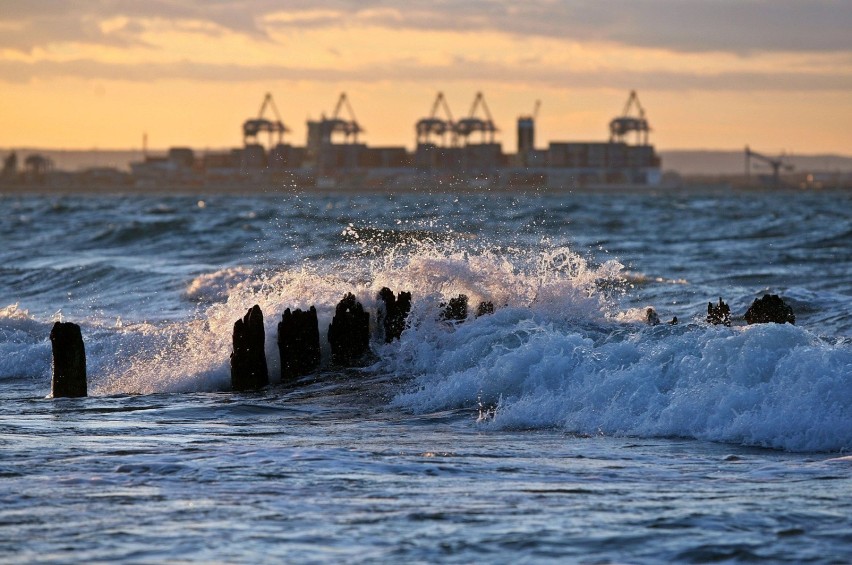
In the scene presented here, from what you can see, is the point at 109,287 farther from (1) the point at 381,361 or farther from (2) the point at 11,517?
(2) the point at 11,517

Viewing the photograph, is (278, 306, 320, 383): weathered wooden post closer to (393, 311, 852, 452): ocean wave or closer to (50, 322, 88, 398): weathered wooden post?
(393, 311, 852, 452): ocean wave

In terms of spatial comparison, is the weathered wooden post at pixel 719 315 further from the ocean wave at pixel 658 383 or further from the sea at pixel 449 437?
the ocean wave at pixel 658 383

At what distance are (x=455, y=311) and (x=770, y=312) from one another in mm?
3198

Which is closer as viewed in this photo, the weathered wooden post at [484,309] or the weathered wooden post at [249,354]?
the weathered wooden post at [249,354]

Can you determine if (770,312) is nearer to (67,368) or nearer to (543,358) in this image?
(543,358)

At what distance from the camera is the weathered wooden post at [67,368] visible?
11.7 m

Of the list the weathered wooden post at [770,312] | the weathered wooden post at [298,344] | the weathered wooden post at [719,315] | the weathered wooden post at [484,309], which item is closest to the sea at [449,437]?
the weathered wooden post at [484,309]

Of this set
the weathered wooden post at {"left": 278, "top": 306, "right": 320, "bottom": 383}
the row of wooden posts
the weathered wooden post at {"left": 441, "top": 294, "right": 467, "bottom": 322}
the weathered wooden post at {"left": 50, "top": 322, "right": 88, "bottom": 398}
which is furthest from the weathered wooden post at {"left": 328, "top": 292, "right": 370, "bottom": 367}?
the weathered wooden post at {"left": 50, "top": 322, "right": 88, "bottom": 398}

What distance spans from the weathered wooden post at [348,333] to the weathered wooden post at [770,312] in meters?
3.96

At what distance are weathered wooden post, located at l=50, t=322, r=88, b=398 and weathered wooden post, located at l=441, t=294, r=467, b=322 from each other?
3743 mm

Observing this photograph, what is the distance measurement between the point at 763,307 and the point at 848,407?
11.7 ft

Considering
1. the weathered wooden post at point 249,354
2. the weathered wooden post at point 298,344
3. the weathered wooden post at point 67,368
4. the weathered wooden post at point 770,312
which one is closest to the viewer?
the weathered wooden post at point 67,368

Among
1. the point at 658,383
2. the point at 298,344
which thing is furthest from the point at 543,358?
the point at 298,344

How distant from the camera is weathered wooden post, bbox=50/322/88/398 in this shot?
38.4ft
